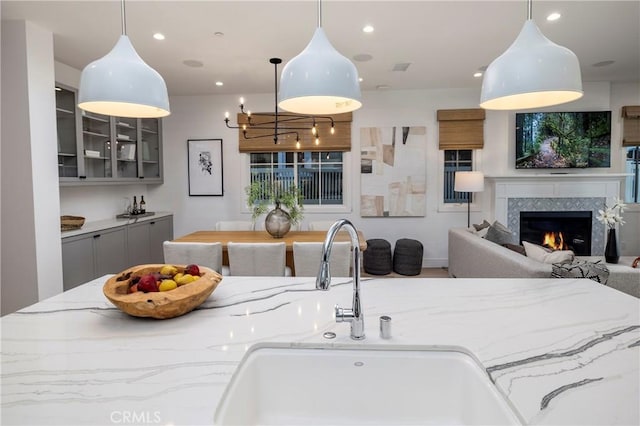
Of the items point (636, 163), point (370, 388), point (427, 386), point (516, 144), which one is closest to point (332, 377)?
point (370, 388)

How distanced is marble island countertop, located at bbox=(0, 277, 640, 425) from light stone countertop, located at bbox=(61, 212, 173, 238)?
7.77 feet

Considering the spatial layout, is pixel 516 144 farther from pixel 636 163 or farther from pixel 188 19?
pixel 188 19

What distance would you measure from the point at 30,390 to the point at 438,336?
3.48 feet

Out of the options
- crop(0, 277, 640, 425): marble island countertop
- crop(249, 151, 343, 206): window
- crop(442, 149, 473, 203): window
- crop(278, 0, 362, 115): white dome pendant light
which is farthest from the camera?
crop(249, 151, 343, 206): window

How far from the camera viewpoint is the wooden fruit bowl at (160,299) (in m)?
1.15

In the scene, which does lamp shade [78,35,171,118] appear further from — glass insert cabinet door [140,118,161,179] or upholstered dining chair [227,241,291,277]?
glass insert cabinet door [140,118,161,179]

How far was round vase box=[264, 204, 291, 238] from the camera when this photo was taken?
137 inches

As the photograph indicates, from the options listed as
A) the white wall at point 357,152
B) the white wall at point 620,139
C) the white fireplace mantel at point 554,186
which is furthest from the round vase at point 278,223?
the white wall at point 620,139

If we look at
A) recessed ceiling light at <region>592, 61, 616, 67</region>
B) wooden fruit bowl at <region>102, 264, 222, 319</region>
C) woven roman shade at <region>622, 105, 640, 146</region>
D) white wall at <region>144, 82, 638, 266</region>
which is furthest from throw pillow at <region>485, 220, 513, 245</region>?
wooden fruit bowl at <region>102, 264, 222, 319</region>

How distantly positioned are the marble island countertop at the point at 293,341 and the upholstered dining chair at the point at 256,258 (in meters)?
1.18

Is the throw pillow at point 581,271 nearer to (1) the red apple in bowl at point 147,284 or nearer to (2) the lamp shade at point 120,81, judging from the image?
(1) the red apple in bowl at point 147,284

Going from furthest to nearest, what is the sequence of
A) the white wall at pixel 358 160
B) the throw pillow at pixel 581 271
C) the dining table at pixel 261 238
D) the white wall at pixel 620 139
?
the white wall at pixel 358 160
the white wall at pixel 620 139
the dining table at pixel 261 238
the throw pillow at pixel 581 271

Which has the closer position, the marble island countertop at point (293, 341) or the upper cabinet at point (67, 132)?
the marble island countertop at point (293, 341)

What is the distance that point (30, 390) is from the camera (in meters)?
0.80
